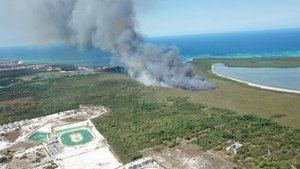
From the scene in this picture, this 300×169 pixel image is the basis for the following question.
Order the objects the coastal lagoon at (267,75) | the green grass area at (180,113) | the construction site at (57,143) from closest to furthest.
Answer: the construction site at (57,143)
the green grass area at (180,113)
the coastal lagoon at (267,75)

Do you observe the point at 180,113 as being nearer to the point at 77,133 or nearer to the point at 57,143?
the point at 77,133

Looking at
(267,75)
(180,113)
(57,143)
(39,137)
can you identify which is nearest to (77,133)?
(57,143)

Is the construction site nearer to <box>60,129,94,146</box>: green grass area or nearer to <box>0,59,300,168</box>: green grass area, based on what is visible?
<box>60,129,94,146</box>: green grass area

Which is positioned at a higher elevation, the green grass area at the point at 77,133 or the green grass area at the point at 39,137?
the green grass area at the point at 39,137

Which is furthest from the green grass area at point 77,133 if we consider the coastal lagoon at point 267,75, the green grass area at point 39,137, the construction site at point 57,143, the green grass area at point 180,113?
the coastal lagoon at point 267,75

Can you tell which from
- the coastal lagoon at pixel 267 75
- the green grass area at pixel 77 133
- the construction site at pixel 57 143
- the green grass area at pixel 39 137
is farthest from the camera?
the coastal lagoon at pixel 267 75

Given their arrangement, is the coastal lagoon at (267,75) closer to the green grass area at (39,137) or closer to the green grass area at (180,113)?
the green grass area at (180,113)
